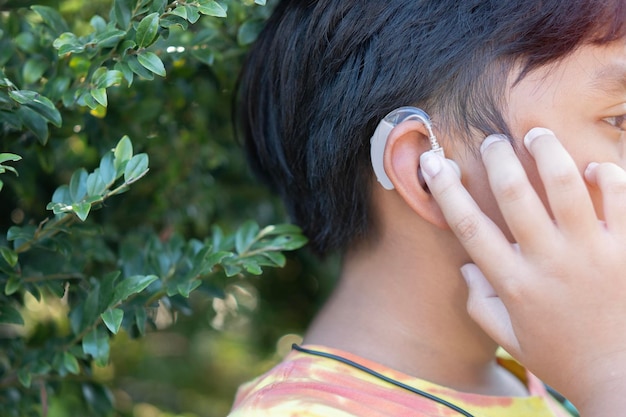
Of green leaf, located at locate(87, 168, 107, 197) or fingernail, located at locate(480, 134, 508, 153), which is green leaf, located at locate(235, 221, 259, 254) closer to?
green leaf, located at locate(87, 168, 107, 197)

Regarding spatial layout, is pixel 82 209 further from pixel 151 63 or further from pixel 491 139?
pixel 491 139

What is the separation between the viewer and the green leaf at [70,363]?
1.38 m

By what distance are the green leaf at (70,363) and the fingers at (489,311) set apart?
76 cm

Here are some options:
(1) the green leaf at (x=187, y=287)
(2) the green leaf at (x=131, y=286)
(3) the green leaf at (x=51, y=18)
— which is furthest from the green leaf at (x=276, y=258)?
(3) the green leaf at (x=51, y=18)

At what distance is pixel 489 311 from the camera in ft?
4.66

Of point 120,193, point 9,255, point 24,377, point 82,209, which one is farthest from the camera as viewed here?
point 120,193

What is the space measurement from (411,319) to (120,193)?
70cm

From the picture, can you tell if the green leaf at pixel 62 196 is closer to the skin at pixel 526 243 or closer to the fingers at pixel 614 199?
the skin at pixel 526 243

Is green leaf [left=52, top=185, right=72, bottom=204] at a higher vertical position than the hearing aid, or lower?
lower

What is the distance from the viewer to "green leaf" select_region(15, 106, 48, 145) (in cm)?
130

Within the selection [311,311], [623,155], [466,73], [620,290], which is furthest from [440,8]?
[311,311]

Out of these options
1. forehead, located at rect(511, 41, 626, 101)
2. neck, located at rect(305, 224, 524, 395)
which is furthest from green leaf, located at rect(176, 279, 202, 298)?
forehead, located at rect(511, 41, 626, 101)

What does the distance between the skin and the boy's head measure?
1.3 inches

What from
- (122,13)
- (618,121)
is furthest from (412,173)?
(122,13)
